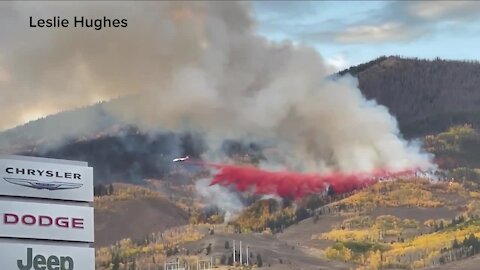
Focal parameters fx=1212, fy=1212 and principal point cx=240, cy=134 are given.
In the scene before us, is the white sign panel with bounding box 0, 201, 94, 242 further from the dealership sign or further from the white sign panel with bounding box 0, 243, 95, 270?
the white sign panel with bounding box 0, 243, 95, 270

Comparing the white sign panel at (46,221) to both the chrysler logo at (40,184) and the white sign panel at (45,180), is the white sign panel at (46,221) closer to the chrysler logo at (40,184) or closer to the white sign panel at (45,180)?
the white sign panel at (45,180)

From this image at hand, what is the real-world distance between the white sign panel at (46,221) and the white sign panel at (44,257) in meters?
0.88

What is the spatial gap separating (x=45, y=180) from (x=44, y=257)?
6.25 meters

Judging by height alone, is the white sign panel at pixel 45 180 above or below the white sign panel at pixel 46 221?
above

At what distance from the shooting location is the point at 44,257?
94.2 m

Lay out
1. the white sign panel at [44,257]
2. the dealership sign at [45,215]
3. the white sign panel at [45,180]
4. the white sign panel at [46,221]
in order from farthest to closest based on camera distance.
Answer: the white sign panel at [45,180] < the white sign panel at [46,221] < the dealership sign at [45,215] < the white sign panel at [44,257]

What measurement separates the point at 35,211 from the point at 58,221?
2018mm

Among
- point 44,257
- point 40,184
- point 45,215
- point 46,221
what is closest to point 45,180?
point 40,184

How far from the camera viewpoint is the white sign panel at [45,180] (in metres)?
95.1

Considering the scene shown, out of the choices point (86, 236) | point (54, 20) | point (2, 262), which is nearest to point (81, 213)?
point (86, 236)

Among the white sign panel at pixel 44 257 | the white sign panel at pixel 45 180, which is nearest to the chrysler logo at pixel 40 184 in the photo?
the white sign panel at pixel 45 180

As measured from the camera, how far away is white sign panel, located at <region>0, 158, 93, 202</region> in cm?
9506

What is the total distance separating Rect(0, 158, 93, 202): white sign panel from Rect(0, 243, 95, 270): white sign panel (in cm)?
428

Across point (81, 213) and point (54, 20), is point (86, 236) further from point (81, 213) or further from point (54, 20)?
point (54, 20)
